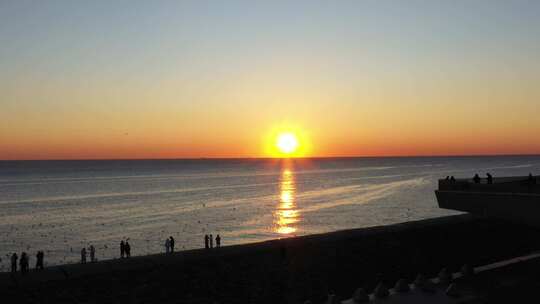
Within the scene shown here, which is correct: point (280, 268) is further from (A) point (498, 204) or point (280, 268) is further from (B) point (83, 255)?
(A) point (498, 204)

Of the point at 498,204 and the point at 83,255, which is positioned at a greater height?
the point at 498,204

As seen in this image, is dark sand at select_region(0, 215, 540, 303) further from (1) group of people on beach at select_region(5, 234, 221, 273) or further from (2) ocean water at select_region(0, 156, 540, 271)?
(2) ocean water at select_region(0, 156, 540, 271)

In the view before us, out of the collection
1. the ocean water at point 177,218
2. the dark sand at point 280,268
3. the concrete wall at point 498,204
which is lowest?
the ocean water at point 177,218

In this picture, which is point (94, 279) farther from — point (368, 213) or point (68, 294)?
point (368, 213)

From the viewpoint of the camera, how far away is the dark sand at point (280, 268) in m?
19.8

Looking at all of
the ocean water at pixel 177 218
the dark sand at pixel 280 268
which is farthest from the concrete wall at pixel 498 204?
the ocean water at pixel 177 218

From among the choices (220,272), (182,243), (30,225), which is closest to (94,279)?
(220,272)

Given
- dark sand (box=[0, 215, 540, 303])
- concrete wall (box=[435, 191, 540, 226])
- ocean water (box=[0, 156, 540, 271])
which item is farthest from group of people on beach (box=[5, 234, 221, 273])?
concrete wall (box=[435, 191, 540, 226])

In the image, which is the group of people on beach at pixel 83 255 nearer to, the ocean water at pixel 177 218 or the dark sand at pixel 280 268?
the dark sand at pixel 280 268

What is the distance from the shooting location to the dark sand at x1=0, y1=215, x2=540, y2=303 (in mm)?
19828

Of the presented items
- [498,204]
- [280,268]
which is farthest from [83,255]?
[498,204]

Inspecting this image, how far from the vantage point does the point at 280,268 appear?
23.6 m

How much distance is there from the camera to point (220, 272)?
22672 mm

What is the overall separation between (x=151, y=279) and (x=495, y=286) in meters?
13.0
